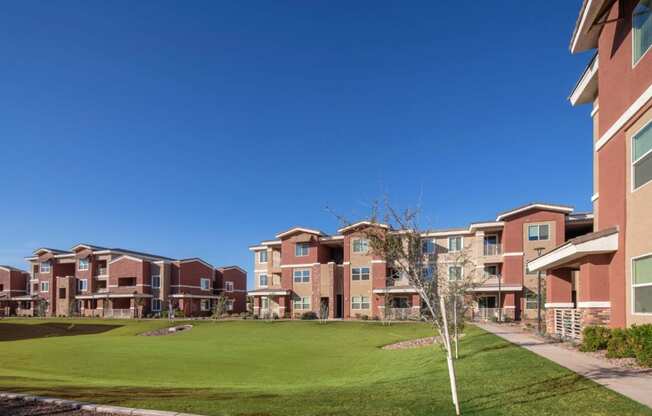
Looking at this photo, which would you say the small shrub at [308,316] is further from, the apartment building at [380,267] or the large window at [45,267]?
the large window at [45,267]

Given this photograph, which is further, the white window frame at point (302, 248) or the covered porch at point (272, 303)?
the covered porch at point (272, 303)

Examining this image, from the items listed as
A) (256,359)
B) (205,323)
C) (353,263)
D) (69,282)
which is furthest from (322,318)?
(69,282)

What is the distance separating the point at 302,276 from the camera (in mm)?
55375

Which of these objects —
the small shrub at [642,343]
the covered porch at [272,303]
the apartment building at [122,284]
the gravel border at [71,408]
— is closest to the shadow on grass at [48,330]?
the apartment building at [122,284]

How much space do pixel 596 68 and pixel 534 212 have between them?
28.3m

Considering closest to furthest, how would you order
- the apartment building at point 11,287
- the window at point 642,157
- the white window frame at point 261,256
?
the window at point 642,157
the white window frame at point 261,256
the apartment building at point 11,287

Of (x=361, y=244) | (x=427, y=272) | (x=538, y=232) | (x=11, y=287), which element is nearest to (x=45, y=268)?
(x=11, y=287)

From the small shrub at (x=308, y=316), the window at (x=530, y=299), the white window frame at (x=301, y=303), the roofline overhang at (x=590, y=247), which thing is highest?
the roofline overhang at (x=590, y=247)

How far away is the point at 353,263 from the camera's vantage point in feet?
172

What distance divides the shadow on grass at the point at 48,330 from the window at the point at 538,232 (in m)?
44.1

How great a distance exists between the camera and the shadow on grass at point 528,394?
8.73m

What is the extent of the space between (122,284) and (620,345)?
225 ft

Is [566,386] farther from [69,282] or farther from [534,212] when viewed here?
[69,282]

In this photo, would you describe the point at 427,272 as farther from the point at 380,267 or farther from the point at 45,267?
the point at 45,267
